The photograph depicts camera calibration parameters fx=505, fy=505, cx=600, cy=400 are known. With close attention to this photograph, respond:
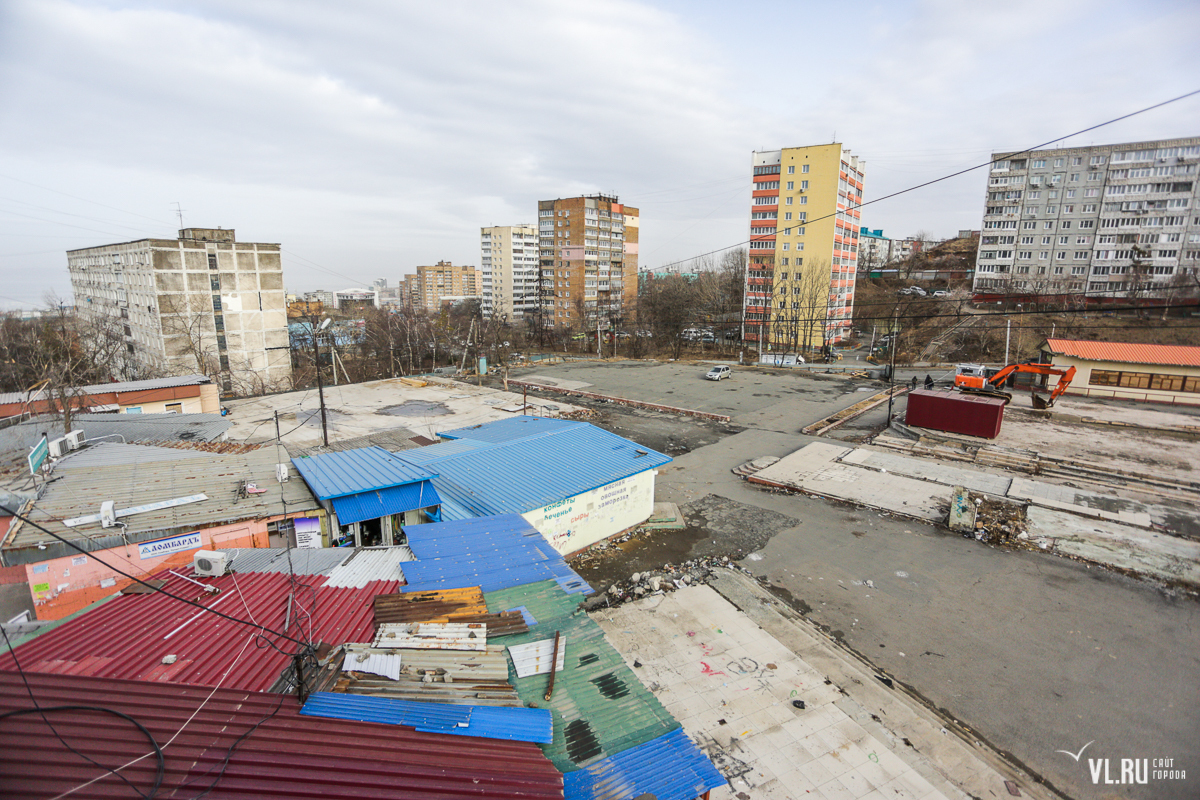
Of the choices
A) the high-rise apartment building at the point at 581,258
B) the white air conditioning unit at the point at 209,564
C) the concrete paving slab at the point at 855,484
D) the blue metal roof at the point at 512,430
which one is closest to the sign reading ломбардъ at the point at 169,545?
the white air conditioning unit at the point at 209,564

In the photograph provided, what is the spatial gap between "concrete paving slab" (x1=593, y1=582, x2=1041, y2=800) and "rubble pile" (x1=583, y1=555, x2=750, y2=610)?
51 cm

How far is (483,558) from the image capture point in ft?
25.0

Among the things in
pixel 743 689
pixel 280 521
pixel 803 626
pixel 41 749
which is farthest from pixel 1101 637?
pixel 280 521

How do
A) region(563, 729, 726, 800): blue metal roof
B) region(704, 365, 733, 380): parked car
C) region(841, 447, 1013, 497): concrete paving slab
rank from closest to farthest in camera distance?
region(563, 729, 726, 800): blue metal roof
region(841, 447, 1013, 497): concrete paving slab
region(704, 365, 733, 380): parked car

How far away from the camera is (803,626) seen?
901 centimetres

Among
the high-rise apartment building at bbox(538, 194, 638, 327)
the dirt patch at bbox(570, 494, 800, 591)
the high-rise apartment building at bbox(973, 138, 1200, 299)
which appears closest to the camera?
the high-rise apartment building at bbox(973, 138, 1200, 299)

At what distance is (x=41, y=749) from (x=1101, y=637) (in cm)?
1334

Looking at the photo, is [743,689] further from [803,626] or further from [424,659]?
[424,659]

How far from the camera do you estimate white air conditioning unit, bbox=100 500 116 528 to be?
7625mm

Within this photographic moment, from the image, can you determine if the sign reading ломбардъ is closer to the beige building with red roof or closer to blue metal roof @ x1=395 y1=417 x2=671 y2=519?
blue metal roof @ x1=395 y1=417 x2=671 y2=519

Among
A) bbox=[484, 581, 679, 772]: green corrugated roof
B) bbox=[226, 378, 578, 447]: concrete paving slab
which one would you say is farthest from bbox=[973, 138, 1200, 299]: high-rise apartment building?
bbox=[226, 378, 578, 447]: concrete paving slab

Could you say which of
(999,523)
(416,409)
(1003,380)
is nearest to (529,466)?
(999,523)

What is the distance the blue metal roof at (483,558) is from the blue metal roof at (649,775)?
248 centimetres

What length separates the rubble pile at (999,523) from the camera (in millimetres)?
12188
